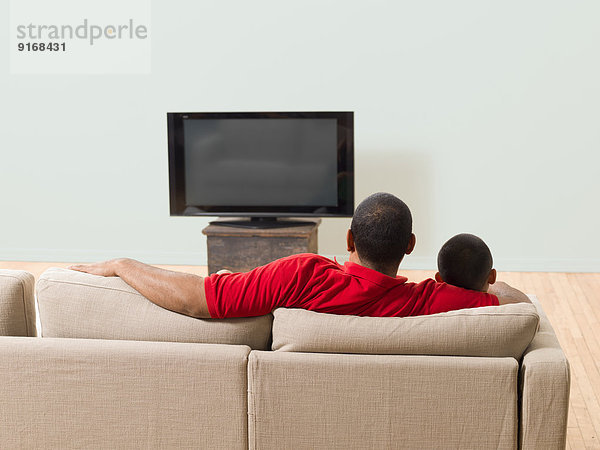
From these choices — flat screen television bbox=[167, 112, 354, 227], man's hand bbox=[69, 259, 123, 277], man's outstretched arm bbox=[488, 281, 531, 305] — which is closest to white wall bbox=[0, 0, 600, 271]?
flat screen television bbox=[167, 112, 354, 227]

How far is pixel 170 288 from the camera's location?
184cm

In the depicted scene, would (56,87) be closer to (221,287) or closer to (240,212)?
(240,212)

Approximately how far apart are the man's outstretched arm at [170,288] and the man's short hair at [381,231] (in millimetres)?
417

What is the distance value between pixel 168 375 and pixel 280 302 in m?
0.31

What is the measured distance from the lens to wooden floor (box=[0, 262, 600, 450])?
9.41ft

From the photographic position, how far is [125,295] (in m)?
1.87

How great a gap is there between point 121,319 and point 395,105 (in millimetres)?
3839

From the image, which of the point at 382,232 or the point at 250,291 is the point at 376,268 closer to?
Result: the point at 382,232

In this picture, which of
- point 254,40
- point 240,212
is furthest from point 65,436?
point 254,40

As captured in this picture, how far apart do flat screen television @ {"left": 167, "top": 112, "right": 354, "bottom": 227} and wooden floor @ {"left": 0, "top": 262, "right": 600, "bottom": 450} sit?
0.68 m

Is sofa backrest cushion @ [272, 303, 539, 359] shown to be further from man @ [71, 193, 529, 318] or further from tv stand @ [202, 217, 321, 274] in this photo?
tv stand @ [202, 217, 321, 274]

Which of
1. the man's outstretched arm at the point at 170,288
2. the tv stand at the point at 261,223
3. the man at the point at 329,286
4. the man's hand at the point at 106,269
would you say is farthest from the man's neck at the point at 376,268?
the tv stand at the point at 261,223

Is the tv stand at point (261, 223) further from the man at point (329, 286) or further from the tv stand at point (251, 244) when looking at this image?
the man at point (329, 286)

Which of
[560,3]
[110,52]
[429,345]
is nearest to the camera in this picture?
[429,345]
